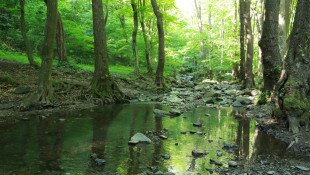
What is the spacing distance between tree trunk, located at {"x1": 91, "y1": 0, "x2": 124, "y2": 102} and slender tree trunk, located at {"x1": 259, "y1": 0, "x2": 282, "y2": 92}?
612cm

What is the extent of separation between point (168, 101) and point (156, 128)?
6.04m

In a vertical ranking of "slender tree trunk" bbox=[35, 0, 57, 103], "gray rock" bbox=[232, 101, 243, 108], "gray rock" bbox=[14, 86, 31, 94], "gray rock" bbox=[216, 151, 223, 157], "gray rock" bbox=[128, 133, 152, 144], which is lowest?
"gray rock" bbox=[216, 151, 223, 157]

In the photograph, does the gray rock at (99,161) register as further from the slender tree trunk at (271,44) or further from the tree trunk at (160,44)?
the tree trunk at (160,44)

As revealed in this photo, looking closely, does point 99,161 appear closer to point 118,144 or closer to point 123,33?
point 118,144

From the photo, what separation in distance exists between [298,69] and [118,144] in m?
5.21

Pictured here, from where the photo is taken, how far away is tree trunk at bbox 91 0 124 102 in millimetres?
12781

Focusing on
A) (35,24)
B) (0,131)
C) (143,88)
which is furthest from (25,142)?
(35,24)

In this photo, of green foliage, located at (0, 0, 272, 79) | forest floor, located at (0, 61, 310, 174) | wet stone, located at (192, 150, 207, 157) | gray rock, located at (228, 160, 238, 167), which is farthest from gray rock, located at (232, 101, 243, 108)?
green foliage, located at (0, 0, 272, 79)

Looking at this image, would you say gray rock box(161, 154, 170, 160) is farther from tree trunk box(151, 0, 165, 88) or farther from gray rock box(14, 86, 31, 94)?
tree trunk box(151, 0, 165, 88)

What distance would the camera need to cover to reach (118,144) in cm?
680

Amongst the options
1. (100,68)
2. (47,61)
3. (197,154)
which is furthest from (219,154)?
(100,68)

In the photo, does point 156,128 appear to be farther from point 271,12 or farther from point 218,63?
point 218,63

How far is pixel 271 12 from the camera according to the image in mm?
11172

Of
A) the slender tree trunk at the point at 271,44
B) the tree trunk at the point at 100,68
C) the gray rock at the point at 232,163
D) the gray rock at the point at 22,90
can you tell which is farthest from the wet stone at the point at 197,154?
the gray rock at the point at 22,90
